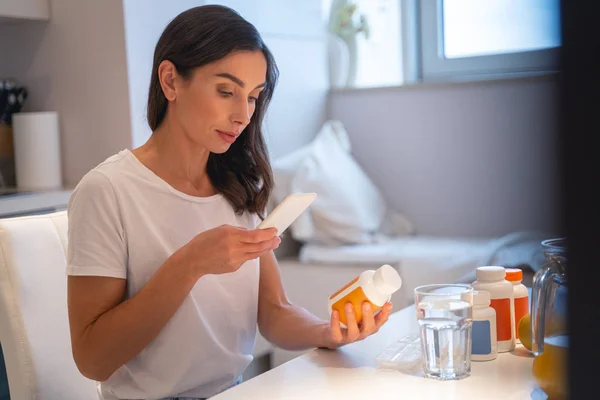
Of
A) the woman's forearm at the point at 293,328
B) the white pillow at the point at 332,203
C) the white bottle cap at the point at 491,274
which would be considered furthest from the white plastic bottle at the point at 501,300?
the white pillow at the point at 332,203

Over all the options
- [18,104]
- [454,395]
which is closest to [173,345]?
[454,395]

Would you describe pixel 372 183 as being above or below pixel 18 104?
below

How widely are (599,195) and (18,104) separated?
2745 millimetres

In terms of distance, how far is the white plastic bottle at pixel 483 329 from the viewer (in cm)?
101

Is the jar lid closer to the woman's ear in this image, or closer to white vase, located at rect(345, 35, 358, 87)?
the woman's ear

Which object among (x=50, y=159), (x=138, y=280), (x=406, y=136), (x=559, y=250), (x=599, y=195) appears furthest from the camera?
(x=406, y=136)

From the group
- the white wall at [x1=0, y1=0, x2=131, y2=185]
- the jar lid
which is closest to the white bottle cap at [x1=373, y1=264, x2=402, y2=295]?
the jar lid

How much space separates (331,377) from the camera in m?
0.97

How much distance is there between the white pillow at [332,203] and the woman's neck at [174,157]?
1.61 metres

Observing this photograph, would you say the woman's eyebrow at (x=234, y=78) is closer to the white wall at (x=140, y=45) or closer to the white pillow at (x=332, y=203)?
the white wall at (x=140, y=45)

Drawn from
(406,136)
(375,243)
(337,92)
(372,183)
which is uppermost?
(337,92)

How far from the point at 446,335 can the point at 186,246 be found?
391 millimetres

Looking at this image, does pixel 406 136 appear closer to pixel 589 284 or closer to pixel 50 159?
pixel 50 159

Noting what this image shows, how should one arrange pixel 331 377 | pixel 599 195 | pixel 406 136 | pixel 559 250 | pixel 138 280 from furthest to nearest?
pixel 406 136 < pixel 138 280 < pixel 331 377 < pixel 559 250 < pixel 599 195
